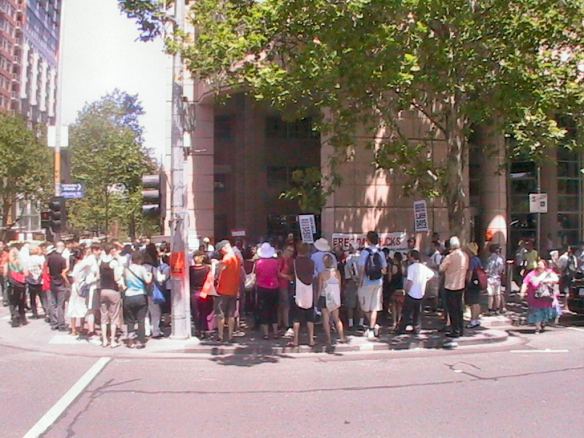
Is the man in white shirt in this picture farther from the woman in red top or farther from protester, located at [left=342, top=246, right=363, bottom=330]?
the woman in red top

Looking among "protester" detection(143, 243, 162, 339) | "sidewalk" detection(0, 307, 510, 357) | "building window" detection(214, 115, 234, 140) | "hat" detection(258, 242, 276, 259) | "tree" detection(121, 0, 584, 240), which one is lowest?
"sidewalk" detection(0, 307, 510, 357)

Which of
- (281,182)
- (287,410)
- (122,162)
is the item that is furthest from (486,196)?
(122,162)

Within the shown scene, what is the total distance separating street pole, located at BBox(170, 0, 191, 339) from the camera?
11703 millimetres

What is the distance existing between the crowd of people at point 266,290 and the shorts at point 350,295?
0.07 feet

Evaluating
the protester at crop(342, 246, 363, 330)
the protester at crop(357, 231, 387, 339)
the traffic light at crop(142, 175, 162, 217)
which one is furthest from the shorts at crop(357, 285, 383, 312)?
the traffic light at crop(142, 175, 162, 217)

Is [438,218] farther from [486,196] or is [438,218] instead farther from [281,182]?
[281,182]

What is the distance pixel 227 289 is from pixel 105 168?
1047 inches

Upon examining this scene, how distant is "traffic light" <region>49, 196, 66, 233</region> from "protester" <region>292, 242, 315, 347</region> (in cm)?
1040

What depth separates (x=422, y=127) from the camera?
17.7 metres

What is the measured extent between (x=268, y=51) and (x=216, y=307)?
16.4 ft

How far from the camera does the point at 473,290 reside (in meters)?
12.9

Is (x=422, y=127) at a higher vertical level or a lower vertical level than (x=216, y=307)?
higher

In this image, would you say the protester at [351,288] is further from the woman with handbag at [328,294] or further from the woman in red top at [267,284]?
the woman in red top at [267,284]

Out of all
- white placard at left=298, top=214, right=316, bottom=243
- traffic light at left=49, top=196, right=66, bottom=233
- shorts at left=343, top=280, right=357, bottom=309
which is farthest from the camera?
traffic light at left=49, top=196, right=66, bottom=233
